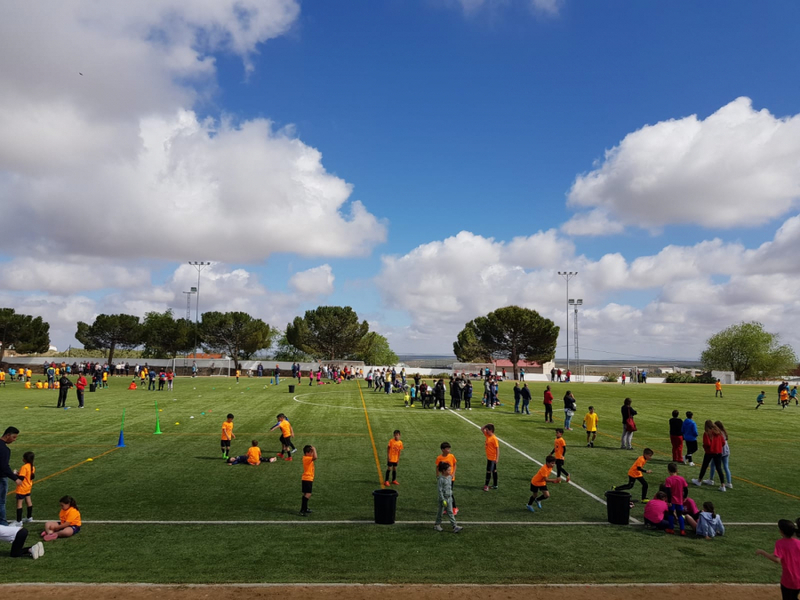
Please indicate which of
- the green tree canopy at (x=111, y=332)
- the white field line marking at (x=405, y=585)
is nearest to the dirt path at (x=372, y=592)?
the white field line marking at (x=405, y=585)

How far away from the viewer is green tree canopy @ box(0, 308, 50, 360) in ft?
279

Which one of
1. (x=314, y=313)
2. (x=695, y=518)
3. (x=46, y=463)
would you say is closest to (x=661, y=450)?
(x=695, y=518)

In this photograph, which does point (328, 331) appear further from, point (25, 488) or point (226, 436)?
point (25, 488)

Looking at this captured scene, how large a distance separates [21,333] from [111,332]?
13839mm

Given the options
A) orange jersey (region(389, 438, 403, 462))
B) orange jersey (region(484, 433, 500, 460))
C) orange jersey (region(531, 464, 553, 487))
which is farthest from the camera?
orange jersey (region(389, 438, 403, 462))

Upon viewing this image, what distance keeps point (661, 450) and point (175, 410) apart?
24771mm

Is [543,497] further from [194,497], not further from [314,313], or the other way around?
[314,313]

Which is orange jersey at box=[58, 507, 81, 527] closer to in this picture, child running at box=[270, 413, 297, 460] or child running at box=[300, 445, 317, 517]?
child running at box=[300, 445, 317, 517]

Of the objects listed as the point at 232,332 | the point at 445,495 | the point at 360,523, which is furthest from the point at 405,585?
the point at 232,332

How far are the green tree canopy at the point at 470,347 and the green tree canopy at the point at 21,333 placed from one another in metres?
77.0

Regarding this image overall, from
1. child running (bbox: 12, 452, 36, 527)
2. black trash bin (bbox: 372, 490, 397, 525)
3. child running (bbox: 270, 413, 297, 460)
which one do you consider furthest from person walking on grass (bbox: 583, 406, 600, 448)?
child running (bbox: 12, 452, 36, 527)

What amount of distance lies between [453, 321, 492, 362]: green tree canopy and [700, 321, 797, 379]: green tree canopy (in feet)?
137

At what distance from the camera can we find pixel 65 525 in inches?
395

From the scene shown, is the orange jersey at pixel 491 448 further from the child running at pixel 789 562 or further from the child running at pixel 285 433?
the child running at pixel 789 562
